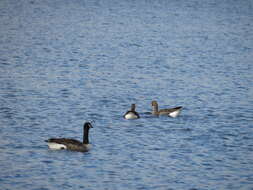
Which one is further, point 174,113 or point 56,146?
point 174,113

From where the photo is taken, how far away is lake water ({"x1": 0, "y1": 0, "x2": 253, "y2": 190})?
22.8 metres

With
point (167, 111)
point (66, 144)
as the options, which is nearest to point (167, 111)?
point (167, 111)

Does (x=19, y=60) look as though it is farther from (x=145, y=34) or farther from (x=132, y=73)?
(x=145, y=34)

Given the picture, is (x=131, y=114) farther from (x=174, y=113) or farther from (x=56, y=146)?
(x=56, y=146)

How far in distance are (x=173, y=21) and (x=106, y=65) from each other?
47.1 metres

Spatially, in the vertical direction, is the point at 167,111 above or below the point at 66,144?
above

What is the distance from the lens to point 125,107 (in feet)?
111

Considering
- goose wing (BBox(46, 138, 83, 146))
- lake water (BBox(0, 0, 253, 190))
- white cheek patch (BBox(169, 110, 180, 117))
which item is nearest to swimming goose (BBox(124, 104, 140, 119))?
lake water (BBox(0, 0, 253, 190))

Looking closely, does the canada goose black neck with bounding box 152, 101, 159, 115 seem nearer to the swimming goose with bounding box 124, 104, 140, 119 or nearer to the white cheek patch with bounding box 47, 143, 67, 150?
the swimming goose with bounding box 124, 104, 140, 119

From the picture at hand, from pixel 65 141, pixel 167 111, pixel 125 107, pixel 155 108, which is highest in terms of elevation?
pixel 125 107

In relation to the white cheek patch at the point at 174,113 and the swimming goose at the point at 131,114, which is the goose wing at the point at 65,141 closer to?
the swimming goose at the point at 131,114

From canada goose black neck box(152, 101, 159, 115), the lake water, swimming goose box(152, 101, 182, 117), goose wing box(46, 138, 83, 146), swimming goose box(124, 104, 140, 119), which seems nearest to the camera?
the lake water

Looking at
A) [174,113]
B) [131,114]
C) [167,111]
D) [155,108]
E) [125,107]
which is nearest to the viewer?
[131,114]

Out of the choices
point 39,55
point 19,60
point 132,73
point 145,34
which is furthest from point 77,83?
point 145,34
